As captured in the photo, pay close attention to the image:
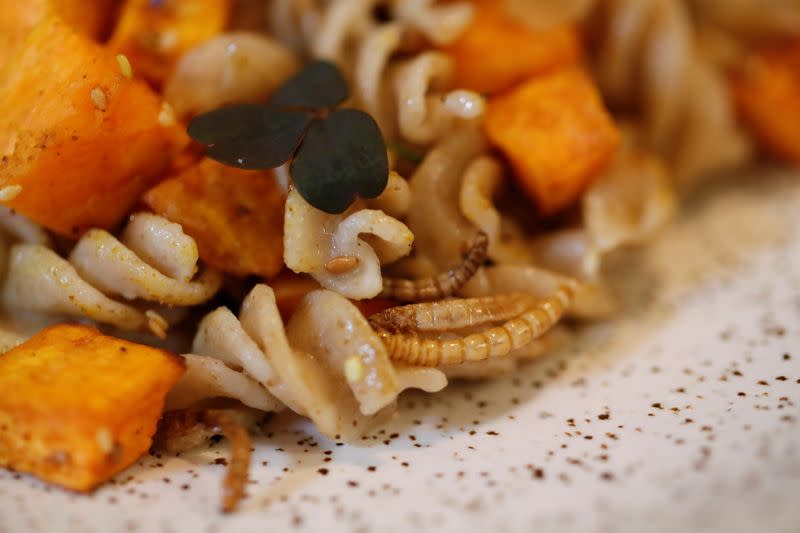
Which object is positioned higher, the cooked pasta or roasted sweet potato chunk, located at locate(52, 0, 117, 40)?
roasted sweet potato chunk, located at locate(52, 0, 117, 40)

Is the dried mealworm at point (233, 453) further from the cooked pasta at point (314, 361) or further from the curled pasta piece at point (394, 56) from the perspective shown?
the curled pasta piece at point (394, 56)

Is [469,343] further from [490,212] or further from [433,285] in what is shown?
[490,212]

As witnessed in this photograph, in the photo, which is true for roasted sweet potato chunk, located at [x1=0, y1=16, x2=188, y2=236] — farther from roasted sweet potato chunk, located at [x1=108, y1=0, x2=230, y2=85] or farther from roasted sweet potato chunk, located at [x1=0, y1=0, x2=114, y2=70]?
roasted sweet potato chunk, located at [x1=108, y1=0, x2=230, y2=85]

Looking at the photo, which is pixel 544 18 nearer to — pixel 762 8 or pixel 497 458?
pixel 762 8

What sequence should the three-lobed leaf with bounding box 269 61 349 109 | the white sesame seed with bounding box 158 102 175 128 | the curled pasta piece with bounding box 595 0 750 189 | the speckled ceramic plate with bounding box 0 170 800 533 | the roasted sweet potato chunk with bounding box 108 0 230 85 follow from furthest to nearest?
1. the curled pasta piece with bounding box 595 0 750 189
2. the roasted sweet potato chunk with bounding box 108 0 230 85
3. the three-lobed leaf with bounding box 269 61 349 109
4. the white sesame seed with bounding box 158 102 175 128
5. the speckled ceramic plate with bounding box 0 170 800 533

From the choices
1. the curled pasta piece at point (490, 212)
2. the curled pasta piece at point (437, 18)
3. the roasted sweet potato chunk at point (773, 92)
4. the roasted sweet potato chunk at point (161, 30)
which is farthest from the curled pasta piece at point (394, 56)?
the roasted sweet potato chunk at point (773, 92)

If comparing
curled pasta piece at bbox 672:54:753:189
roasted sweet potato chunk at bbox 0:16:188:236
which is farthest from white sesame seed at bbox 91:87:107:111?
curled pasta piece at bbox 672:54:753:189

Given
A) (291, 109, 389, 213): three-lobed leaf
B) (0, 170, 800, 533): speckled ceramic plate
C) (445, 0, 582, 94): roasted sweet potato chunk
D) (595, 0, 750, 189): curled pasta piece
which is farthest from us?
(595, 0, 750, 189): curled pasta piece

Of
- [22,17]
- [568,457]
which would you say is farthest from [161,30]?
[568,457]
